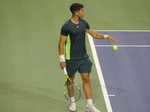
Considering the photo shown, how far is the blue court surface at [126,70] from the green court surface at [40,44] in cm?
25

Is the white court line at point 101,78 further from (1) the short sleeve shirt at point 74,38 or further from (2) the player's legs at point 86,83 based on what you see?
(1) the short sleeve shirt at point 74,38

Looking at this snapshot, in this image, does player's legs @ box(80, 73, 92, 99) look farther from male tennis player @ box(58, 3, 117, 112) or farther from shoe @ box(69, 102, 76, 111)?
shoe @ box(69, 102, 76, 111)

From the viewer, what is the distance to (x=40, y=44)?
40.0ft

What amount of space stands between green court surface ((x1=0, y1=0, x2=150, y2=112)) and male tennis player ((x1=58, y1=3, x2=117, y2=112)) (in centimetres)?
86

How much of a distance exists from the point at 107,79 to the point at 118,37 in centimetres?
221

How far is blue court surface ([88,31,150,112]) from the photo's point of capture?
398 inches

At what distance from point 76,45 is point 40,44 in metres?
3.13


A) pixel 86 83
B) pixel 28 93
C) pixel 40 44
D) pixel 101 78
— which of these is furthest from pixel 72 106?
pixel 40 44

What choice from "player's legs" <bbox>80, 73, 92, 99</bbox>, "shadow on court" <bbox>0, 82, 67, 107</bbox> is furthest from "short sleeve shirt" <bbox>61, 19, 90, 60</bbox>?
"shadow on court" <bbox>0, 82, 67, 107</bbox>

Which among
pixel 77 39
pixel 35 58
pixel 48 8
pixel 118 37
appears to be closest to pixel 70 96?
pixel 77 39

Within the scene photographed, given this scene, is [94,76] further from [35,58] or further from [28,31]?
[28,31]

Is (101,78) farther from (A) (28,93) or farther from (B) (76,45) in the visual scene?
(B) (76,45)

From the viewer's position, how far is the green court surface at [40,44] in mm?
10039

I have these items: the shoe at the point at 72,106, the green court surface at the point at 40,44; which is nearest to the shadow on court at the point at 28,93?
the green court surface at the point at 40,44
